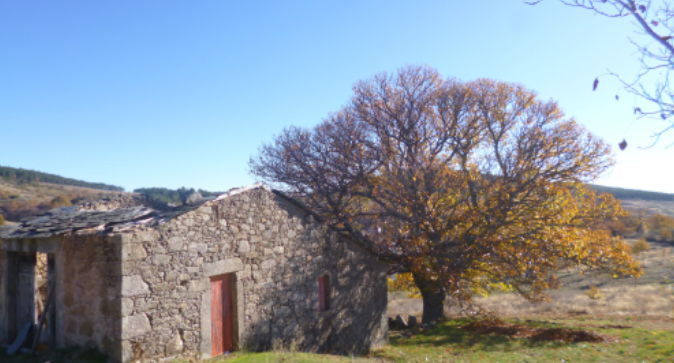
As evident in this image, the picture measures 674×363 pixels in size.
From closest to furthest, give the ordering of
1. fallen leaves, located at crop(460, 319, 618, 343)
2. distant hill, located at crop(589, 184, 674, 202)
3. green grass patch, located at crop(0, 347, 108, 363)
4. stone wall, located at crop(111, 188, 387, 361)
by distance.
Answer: green grass patch, located at crop(0, 347, 108, 363) < stone wall, located at crop(111, 188, 387, 361) < fallen leaves, located at crop(460, 319, 618, 343) < distant hill, located at crop(589, 184, 674, 202)

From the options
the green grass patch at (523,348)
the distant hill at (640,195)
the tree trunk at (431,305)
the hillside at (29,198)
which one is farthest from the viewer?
the distant hill at (640,195)

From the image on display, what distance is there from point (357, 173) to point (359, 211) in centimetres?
146

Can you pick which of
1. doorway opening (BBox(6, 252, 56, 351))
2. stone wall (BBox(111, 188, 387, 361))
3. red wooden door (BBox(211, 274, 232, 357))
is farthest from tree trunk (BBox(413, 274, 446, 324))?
doorway opening (BBox(6, 252, 56, 351))

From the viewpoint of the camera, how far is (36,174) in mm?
51062

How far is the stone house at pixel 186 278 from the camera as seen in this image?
7.09 metres

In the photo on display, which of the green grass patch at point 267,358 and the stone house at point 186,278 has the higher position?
the stone house at point 186,278

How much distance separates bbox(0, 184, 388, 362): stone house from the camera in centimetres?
709

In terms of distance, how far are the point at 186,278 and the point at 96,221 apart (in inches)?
77.1

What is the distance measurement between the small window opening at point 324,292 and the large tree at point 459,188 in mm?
1976

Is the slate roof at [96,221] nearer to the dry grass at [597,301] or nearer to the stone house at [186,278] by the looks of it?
the stone house at [186,278]

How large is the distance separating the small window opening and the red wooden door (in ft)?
9.80

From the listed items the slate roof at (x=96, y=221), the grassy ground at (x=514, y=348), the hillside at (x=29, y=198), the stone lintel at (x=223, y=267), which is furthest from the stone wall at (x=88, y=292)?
the hillside at (x=29, y=198)

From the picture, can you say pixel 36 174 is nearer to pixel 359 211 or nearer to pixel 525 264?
pixel 359 211

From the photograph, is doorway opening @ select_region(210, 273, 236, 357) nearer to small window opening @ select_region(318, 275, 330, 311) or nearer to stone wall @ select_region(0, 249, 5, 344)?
small window opening @ select_region(318, 275, 330, 311)
